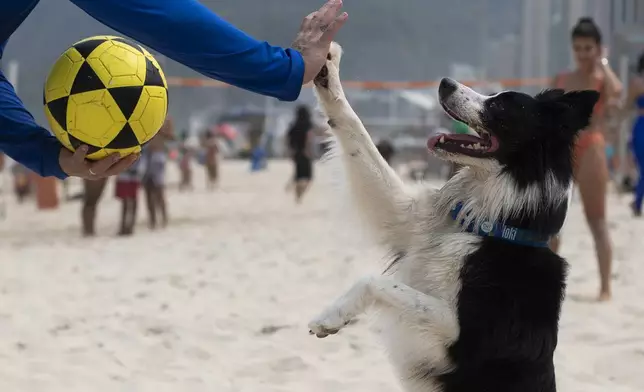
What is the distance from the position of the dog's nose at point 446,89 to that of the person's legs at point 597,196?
2101 millimetres

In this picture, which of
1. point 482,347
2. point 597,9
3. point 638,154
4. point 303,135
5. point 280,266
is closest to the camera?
point 482,347

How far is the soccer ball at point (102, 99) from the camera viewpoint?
2453 mm

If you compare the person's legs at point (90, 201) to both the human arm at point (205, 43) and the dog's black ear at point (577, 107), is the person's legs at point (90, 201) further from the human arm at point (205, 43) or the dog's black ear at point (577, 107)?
the human arm at point (205, 43)

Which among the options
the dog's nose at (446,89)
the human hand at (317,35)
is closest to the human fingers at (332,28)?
the human hand at (317,35)

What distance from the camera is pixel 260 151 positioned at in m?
23.2

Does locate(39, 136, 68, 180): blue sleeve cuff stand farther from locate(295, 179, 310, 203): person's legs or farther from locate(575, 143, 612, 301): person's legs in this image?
locate(295, 179, 310, 203): person's legs

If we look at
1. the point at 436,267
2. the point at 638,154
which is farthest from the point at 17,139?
the point at 638,154

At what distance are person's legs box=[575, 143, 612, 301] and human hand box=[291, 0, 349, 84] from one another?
8.93 feet

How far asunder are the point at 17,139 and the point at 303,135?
33.1 feet

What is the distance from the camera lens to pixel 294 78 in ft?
7.02

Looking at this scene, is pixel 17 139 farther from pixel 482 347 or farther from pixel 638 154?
pixel 638 154

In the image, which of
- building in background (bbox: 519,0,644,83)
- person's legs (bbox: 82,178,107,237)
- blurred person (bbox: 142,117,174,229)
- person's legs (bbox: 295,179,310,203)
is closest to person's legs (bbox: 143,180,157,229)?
blurred person (bbox: 142,117,174,229)

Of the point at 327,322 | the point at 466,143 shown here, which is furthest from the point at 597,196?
the point at 327,322

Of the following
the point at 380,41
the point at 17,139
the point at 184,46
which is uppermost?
the point at 380,41
